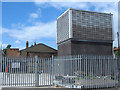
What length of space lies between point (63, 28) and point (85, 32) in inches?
111

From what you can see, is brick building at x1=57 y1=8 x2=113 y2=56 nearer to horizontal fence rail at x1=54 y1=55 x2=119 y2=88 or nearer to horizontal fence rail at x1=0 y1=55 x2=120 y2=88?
horizontal fence rail at x1=54 y1=55 x2=119 y2=88

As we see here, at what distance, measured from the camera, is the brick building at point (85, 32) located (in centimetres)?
1884

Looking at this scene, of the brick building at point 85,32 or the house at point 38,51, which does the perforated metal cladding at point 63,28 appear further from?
the house at point 38,51

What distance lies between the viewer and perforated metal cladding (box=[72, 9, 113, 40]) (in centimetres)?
1897

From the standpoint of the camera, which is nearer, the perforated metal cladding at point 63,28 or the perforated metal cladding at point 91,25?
the perforated metal cladding at point 91,25

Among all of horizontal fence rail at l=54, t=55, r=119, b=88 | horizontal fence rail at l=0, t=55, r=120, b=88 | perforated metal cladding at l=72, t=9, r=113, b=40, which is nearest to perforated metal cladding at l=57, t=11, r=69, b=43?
perforated metal cladding at l=72, t=9, r=113, b=40

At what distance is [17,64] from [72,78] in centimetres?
424

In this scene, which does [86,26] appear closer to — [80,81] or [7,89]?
[80,81]

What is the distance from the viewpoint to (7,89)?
35.7 feet

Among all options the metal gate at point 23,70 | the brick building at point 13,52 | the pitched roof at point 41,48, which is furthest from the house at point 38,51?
the metal gate at point 23,70

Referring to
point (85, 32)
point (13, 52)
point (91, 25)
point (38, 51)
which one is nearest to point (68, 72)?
point (85, 32)

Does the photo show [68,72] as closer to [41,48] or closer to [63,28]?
[63,28]

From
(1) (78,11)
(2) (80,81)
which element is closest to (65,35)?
(1) (78,11)

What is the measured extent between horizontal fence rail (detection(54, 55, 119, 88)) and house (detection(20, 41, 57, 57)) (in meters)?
16.1
